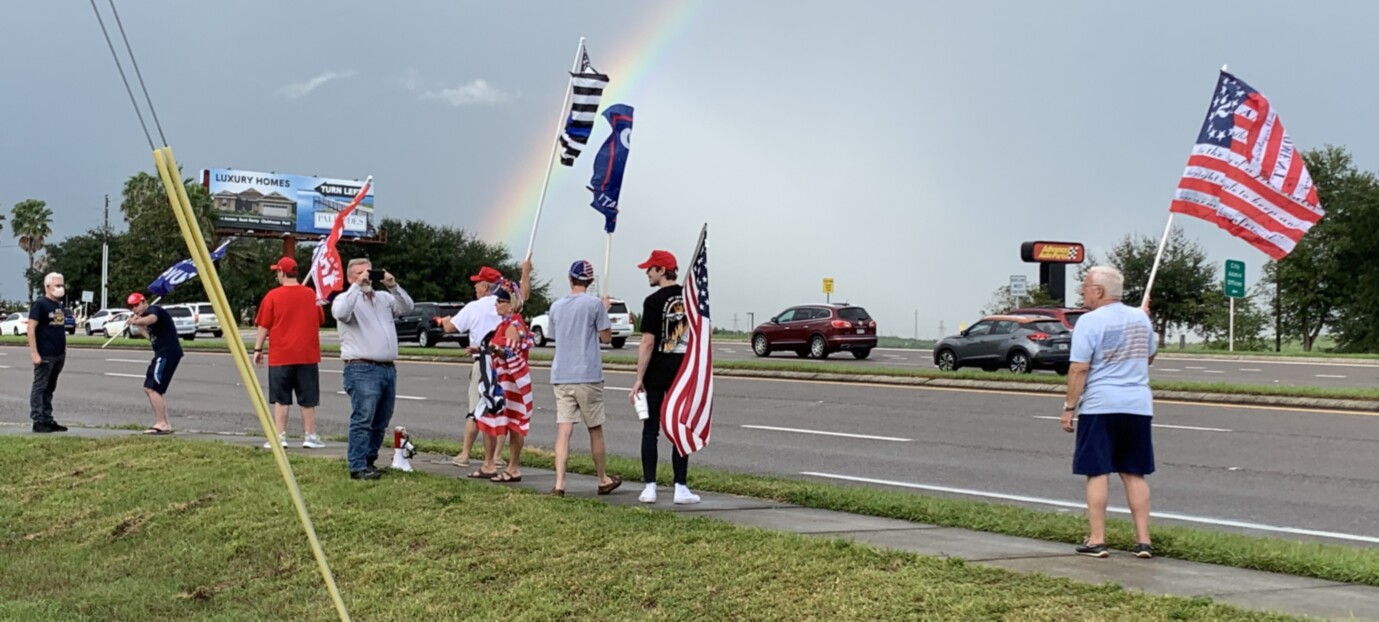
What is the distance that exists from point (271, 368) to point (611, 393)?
9.72m

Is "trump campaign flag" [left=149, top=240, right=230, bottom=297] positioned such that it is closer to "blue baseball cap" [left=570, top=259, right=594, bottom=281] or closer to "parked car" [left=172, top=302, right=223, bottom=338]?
"blue baseball cap" [left=570, top=259, right=594, bottom=281]

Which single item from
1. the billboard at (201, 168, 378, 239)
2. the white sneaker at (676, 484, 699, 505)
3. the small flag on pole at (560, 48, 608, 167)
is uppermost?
the billboard at (201, 168, 378, 239)

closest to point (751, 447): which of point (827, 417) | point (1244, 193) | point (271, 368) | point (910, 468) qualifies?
point (910, 468)

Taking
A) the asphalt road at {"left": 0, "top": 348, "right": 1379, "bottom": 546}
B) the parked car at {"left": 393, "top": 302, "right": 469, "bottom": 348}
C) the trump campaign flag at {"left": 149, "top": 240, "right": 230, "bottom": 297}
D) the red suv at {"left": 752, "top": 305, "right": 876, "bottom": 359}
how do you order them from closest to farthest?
the asphalt road at {"left": 0, "top": 348, "right": 1379, "bottom": 546} → the trump campaign flag at {"left": 149, "top": 240, "right": 230, "bottom": 297} → the red suv at {"left": 752, "top": 305, "right": 876, "bottom": 359} → the parked car at {"left": 393, "top": 302, "right": 469, "bottom": 348}

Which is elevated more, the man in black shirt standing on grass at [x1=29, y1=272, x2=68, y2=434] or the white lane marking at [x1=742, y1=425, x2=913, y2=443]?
the man in black shirt standing on grass at [x1=29, y1=272, x2=68, y2=434]

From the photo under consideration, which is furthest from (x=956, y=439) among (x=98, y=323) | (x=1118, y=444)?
(x=98, y=323)

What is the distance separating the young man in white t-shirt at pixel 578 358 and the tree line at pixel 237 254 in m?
61.5

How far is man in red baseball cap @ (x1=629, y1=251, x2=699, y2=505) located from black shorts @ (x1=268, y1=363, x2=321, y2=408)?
14.8 ft

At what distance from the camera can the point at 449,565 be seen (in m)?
7.09

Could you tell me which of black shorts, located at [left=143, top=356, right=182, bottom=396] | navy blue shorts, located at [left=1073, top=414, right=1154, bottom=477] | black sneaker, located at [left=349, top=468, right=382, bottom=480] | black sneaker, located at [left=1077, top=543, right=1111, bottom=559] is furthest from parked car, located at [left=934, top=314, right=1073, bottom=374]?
black sneaker, located at [left=1077, top=543, right=1111, bottom=559]

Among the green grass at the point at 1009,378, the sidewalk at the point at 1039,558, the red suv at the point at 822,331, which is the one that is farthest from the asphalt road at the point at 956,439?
the red suv at the point at 822,331

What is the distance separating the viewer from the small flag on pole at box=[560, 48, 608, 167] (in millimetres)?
11828

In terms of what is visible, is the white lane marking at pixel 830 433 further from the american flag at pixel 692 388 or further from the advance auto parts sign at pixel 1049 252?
the advance auto parts sign at pixel 1049 252

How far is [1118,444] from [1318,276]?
2385 inches
